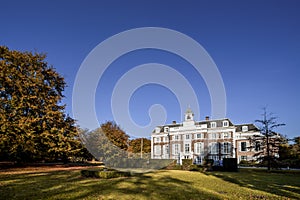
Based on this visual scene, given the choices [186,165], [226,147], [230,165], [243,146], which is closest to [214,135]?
[226,147]

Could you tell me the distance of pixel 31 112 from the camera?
26.6 meters

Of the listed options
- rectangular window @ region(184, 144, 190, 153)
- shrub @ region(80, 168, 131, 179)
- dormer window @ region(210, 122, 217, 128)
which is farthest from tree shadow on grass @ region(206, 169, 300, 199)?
rectangular window @ region(184, 144, 190, 153)

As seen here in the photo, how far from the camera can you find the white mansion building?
160 ft

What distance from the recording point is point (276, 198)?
9.66 m

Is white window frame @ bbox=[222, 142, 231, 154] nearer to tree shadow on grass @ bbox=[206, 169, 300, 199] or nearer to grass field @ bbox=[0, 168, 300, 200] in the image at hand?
tree shadow on grass @ bbox=[206, 169, 300, 199]

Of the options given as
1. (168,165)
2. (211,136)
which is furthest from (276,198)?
(211,136)

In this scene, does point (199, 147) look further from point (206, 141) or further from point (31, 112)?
point (31, 112)

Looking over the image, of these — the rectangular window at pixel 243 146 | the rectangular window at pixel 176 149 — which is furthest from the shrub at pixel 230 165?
the rectangular window at pixel 176 149

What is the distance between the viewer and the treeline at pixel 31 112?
2347 centimetres

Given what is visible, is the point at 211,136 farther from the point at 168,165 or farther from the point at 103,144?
the point at 103,144

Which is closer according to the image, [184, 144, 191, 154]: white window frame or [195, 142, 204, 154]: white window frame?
[195, 142, 204, 154]: white window frame

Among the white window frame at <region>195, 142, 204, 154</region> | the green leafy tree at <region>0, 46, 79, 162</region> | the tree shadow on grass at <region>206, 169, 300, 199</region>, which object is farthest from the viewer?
the white window frame at <region>195, 142, 204, 154</region>

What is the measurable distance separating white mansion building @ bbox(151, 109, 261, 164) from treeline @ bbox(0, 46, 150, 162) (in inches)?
1090

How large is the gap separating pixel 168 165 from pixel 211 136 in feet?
74.3
